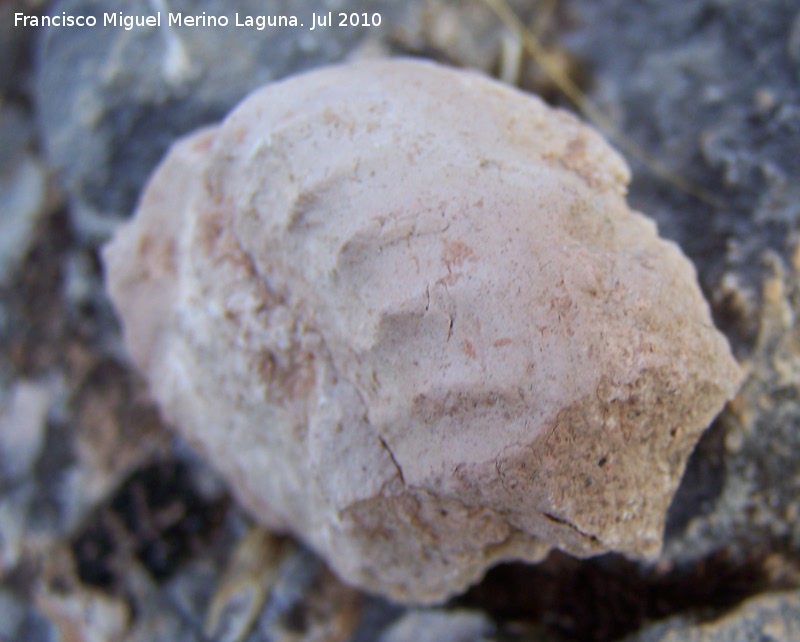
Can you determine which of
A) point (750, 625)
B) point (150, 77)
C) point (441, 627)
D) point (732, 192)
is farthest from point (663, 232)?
point (150, 77)

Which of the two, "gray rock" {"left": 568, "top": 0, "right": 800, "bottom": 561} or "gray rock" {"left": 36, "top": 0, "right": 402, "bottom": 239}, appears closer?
"gray rock" {"left": 568, "top": 0, "right": 800, "bottom": 561}

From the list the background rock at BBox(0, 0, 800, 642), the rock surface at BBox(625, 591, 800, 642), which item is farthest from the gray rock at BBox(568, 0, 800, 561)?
the rock surface at BBox(625, 591, 800, 642)

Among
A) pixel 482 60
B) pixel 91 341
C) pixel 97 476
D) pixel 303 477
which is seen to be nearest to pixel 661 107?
pixel 482 60

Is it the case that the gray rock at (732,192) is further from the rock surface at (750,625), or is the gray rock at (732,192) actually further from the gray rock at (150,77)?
the gray rock at (150,77)

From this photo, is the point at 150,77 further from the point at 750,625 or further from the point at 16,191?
the point at 750,625

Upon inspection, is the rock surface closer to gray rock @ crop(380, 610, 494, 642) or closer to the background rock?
the background rock
